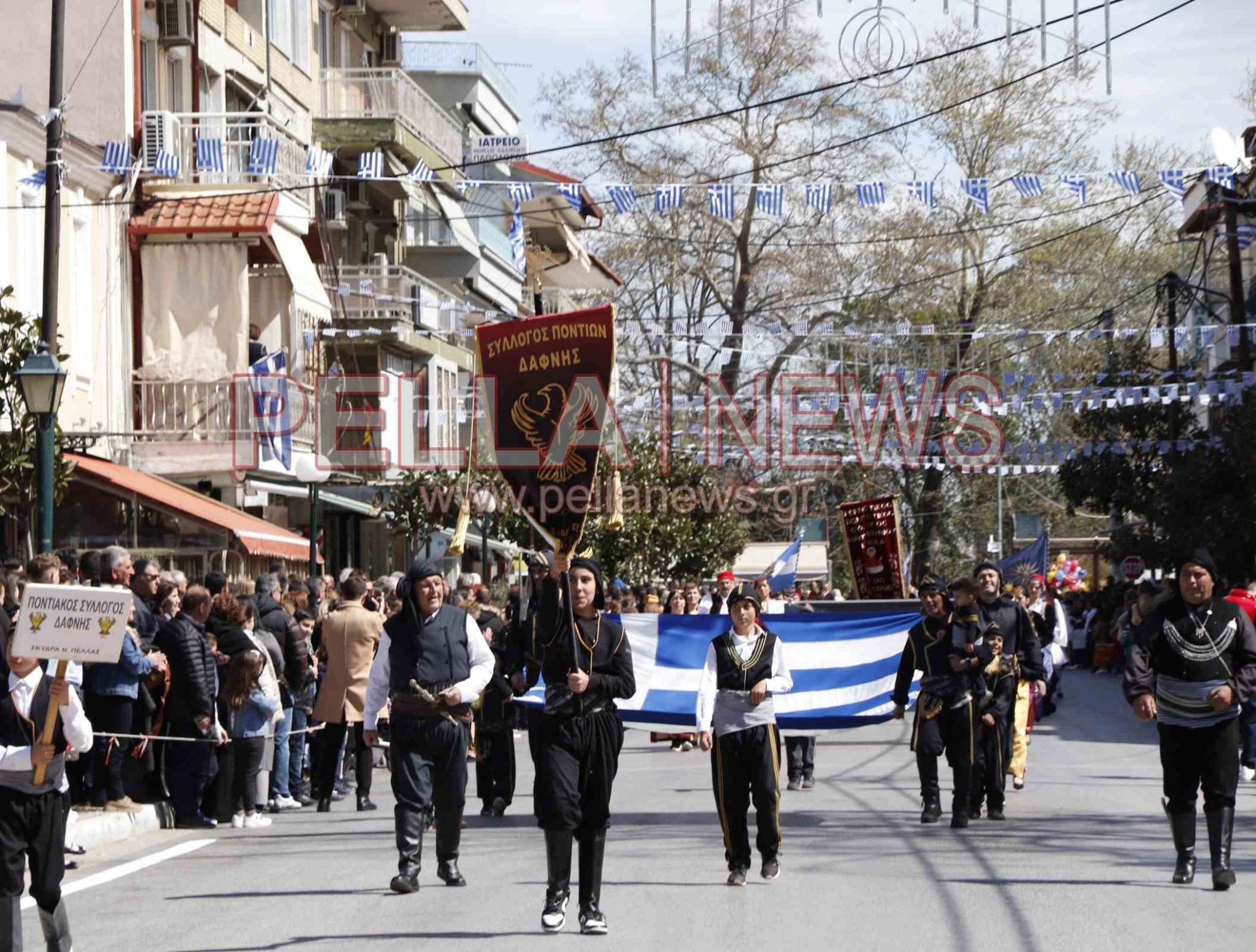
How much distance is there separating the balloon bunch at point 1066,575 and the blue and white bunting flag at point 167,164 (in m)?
40.6

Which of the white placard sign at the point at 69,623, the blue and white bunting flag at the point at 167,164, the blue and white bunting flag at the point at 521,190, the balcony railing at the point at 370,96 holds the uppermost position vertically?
the balcony railing at the point at 370,96

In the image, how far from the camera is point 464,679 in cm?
1062

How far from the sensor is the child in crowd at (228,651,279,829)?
47.1 ft

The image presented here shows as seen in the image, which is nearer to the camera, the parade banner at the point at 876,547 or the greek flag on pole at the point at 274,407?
the parade banner at the point at 876,547

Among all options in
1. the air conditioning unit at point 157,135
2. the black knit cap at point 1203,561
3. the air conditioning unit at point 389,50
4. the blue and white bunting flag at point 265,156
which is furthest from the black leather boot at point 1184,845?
→ the air conditioning unit at point 389,50

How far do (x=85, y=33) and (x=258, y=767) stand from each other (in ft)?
48.9

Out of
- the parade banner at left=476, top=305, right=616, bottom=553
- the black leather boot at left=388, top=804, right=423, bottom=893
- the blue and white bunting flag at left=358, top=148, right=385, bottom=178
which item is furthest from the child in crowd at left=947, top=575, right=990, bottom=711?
the blue and white bunting flag at left=358, top=148, right=385, bottom=178

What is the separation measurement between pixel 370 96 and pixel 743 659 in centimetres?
2883

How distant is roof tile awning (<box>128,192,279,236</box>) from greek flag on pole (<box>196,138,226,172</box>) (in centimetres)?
94

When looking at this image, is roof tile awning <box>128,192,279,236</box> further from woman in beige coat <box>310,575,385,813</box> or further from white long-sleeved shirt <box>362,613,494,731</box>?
white long-sleeved shirt <box>362,613,494,731</box>

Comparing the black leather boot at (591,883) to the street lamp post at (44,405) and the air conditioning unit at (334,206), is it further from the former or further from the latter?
the air conditioning unit at (334,206)

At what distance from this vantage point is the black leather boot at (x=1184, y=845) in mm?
10477

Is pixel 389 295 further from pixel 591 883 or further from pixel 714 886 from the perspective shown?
pixel 591 883

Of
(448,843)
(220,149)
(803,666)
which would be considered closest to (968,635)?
(803,666)
